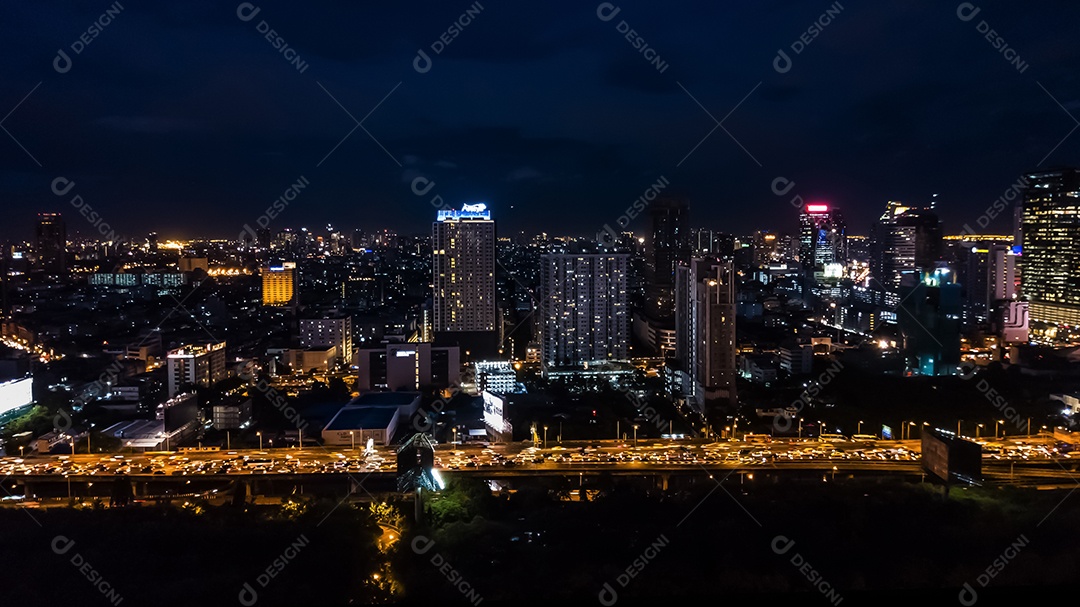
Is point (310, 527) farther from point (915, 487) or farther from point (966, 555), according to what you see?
point (915, 487)

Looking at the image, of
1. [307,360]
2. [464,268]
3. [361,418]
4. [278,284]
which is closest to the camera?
[361,418]

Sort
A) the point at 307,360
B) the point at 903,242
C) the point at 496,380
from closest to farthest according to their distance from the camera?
the point at 496,380
the point at 307,360
the point at 903,242

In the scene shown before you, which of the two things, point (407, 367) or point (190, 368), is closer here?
point (190, 368)

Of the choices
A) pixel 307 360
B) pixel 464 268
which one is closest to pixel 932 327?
pixel 464 268

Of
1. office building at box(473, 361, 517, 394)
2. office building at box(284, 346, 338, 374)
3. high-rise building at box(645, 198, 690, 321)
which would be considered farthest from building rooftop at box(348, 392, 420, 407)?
high-rise building at box(645, 198, 690, 321)

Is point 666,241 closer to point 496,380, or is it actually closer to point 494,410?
point 496,380

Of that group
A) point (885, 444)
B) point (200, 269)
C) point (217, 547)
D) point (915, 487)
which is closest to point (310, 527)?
point (217, 547)
